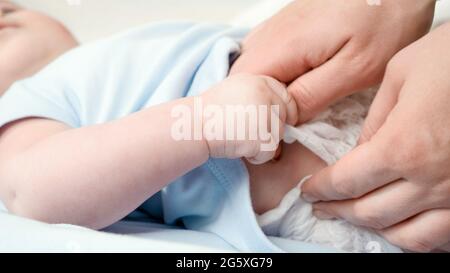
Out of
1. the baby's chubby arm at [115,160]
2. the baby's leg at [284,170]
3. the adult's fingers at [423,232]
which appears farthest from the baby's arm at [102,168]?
the adult's fingers at [423,232]

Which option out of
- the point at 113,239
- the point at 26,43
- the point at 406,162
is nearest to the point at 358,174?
the point at 406,162

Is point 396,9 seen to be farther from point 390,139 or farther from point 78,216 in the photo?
point 78,216

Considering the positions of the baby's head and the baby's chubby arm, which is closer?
the baby's chubby arm

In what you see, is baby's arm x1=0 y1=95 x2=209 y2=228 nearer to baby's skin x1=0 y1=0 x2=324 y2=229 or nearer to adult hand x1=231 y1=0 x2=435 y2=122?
baby's skin x1=0 y1=0 x2=324 y2=229

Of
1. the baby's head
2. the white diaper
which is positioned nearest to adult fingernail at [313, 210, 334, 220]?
the white diaper

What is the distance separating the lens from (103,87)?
0.73 metres

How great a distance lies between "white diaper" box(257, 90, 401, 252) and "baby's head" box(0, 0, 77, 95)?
0.57 metres

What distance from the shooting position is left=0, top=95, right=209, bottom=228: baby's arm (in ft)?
1.82

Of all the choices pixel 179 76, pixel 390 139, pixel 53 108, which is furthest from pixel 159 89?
pixel 390 139

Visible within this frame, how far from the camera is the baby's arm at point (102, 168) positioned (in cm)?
56

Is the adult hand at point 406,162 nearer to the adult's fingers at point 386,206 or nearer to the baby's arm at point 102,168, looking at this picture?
the adult's fingers at point 386,206

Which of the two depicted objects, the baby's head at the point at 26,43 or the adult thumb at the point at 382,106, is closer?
the adult thumb at the point at 382,106

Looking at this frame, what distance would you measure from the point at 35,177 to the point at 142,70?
0.25 m

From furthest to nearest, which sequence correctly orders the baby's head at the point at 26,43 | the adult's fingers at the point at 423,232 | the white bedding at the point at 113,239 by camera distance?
the baby's head at the point at 26,43 → the adult's fingers at the point at 423,232 → the white bedding at the point at 113,239
